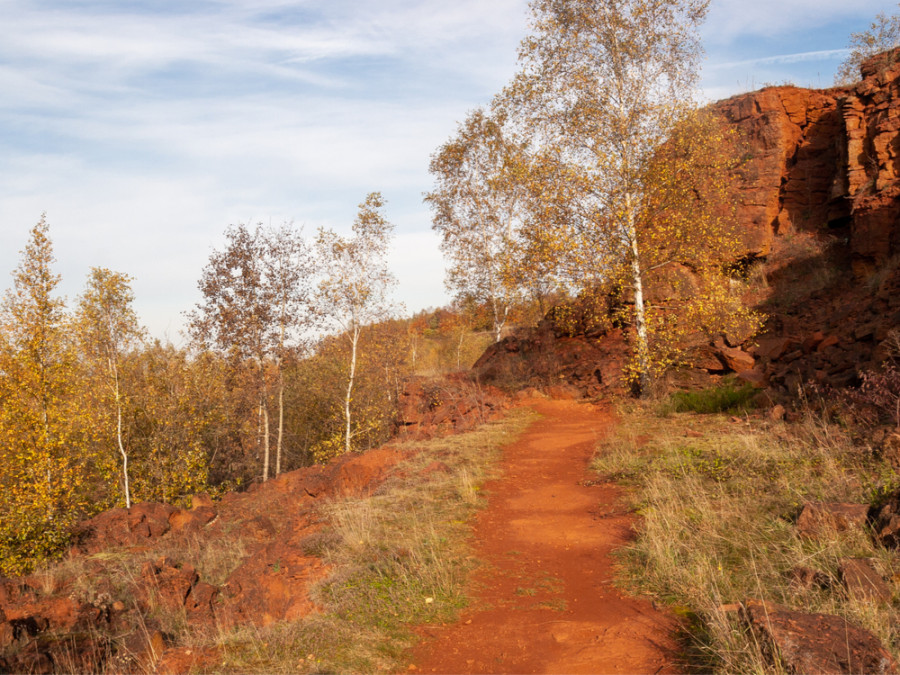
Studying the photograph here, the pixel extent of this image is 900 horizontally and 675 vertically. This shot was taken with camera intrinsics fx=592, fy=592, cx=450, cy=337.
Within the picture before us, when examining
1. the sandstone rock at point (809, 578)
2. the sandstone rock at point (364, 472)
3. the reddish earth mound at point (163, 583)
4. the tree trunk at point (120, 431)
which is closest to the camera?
the sandstone rock at point (809, 578)

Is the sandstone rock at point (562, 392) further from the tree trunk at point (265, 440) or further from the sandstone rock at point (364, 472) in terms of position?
the tree trunk at point (265, 440)

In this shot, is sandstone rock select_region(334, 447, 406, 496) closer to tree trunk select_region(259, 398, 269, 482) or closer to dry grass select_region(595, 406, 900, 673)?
dry grass select_region(595, 406, 900, 673)

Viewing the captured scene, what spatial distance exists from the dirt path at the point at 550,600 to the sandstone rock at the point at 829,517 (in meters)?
1.61

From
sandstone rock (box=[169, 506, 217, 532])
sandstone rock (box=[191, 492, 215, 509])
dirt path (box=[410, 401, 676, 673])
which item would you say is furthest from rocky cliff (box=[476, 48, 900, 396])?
sandstone rock (box=[169, 506, 217, 532])

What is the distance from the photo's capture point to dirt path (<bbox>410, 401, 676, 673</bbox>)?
4.34m

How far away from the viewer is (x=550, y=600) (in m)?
5.36

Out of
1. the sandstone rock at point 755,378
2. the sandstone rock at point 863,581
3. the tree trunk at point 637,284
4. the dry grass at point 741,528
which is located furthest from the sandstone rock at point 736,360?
the sandstone rock at point 863,581

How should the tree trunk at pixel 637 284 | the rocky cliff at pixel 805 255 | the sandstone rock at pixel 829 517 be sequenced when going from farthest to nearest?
the tree trunk at pixel 637 284, the rocky cliff at pixel 805 255, the sandstone rock at pixel 829 517

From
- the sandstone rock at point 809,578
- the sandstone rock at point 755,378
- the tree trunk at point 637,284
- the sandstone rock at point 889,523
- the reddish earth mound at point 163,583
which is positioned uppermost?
the tree trunk at point 637,284

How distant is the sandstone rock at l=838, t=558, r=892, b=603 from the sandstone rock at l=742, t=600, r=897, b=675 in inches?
20.5

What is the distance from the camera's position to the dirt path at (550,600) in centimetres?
434

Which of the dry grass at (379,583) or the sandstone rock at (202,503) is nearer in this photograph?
the dry grass at (379,583)

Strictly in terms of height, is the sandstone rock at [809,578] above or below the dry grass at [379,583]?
above

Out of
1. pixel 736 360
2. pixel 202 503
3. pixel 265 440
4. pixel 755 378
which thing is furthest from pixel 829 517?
pixel 265 440
